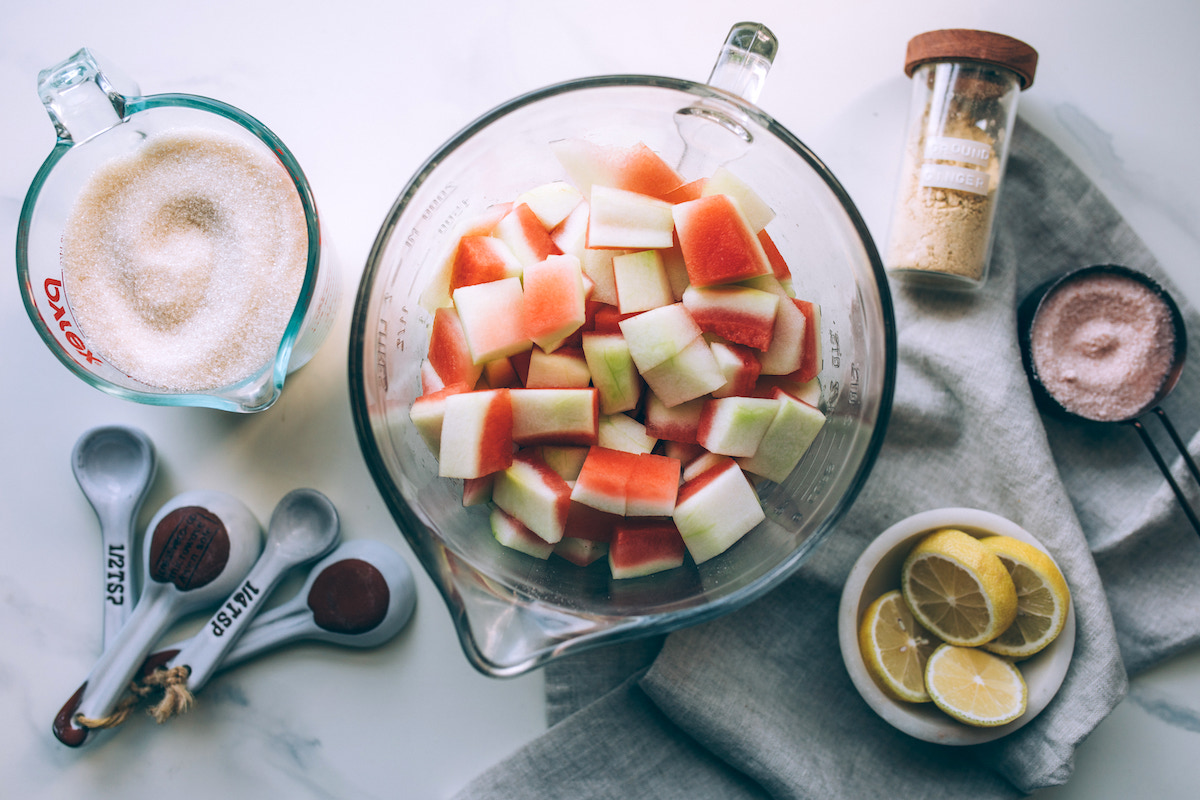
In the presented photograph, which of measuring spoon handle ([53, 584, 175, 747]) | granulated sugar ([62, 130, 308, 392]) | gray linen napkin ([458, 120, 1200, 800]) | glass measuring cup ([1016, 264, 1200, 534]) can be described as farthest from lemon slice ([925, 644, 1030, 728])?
measuring spoon handle ([53, 584, 175, 747])

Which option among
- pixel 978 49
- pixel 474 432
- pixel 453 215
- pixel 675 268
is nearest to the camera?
pixel 474 432

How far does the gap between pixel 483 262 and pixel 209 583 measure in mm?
777

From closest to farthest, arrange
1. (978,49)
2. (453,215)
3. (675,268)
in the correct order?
(675,268), (453,215), (978,49)

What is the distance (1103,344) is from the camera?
1241mm

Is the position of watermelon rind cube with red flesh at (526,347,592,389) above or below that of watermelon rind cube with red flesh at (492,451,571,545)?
above

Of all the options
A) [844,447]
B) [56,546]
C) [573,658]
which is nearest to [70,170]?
[56,546]

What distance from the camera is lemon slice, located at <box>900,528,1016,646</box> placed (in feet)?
3.48

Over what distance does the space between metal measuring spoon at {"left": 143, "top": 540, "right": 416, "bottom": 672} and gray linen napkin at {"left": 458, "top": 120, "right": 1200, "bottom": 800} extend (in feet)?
1.02

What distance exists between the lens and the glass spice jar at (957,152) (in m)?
1.17

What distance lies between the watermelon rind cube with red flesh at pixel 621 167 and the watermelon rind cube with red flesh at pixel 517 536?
478mm

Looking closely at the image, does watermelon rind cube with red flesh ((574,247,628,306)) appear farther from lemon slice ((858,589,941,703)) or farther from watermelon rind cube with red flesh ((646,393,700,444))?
lemon slice ((858,589,941,703))

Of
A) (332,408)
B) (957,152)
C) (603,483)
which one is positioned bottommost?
(332,408)

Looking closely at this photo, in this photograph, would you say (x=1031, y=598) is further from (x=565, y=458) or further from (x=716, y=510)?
(x=565, y=458)

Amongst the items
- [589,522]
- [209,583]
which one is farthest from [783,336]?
[209,583]
